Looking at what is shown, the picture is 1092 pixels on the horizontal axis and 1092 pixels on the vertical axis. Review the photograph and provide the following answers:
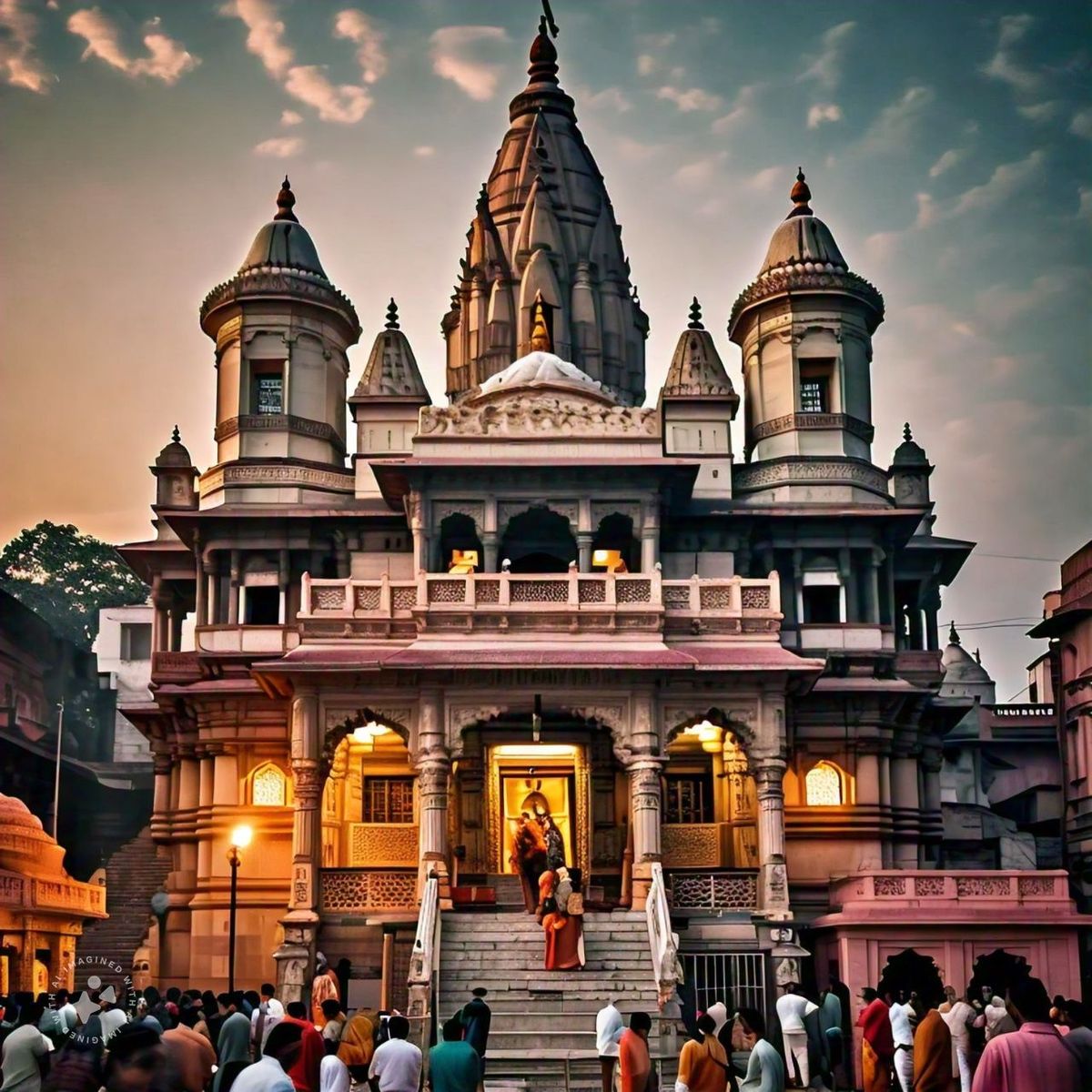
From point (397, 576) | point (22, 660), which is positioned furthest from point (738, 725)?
point (22, 660)

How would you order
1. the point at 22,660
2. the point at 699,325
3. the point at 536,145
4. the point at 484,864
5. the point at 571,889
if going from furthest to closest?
the point at 22,660
the point at 536,145
the point at 699,325
the point at 484,864
the point at 571,889

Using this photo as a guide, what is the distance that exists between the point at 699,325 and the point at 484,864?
1551 centimetres

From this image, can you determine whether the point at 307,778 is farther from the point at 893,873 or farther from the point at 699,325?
the point at 699,325

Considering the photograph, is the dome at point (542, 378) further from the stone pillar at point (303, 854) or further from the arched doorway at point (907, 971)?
the arched doorway at point (907, 971)

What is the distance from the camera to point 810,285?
1683 inches

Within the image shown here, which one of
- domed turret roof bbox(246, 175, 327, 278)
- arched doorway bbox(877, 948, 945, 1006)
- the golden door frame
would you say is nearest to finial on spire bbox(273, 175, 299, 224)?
domed turret roof bbox(246, 175, 327, 278)

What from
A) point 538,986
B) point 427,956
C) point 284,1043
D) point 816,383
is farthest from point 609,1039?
point 816,383

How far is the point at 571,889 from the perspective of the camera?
28.7 meters

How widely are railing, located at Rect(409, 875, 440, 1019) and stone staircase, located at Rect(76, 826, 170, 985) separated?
1282 centimetres

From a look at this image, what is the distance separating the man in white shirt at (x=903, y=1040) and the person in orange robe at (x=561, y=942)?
7.53m

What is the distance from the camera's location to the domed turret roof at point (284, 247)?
142 ft

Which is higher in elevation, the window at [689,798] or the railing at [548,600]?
the railing at [548,600]

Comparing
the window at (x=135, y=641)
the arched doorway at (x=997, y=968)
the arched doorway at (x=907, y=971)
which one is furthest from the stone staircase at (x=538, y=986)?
Result: the window at (x=135, y=641)

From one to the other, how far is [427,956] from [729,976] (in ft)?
19.6
